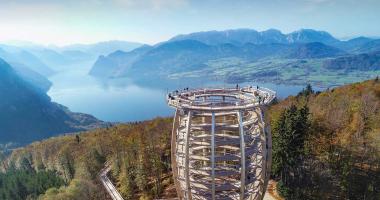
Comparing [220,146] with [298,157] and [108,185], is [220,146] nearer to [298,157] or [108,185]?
[298,157]

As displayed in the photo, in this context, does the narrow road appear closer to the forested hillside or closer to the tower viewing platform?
the forested hillside

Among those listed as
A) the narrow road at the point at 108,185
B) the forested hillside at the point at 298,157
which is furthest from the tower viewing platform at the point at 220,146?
the narrow road at the point at 108,185

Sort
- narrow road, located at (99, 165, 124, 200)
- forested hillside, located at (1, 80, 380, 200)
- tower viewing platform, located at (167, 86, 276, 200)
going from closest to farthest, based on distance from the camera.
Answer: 1. tower viewing platform, located at (167, 86, 276, 200)
2. forested hillside, located at (1, 80, 380, 200)
3. narrow road, located at (99, 165, 124, 200)

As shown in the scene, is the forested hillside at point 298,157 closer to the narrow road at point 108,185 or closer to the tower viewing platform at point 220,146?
the narrow road at point 108,185

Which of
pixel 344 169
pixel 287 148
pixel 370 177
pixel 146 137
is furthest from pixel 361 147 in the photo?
pixel 146 137

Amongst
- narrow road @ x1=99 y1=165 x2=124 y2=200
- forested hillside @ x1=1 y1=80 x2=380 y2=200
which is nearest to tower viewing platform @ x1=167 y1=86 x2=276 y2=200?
forested hillside @ x1=1 y1=80 x2=380 y2=200

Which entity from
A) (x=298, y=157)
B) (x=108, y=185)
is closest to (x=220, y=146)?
(x=298, y=157)

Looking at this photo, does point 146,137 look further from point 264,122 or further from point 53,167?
point 264,122
